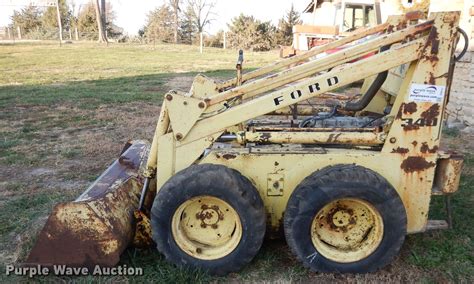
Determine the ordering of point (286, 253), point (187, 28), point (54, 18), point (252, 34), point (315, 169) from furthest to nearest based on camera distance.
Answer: point (187, 28), point (54, 18), point (252, 34), point (286, 253), point (315, 169)

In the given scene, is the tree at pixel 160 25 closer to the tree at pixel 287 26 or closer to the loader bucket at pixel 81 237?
the tree at pixel 287 26

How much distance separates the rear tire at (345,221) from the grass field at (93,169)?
144 mm

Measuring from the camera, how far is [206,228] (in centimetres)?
341

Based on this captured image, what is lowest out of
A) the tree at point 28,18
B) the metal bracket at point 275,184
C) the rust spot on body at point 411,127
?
the metal bracket at point 275,184

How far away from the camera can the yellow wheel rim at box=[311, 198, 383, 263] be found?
129 inches

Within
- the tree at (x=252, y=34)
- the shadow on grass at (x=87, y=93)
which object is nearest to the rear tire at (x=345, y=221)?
the shadow on grass at (x=87, y=93)

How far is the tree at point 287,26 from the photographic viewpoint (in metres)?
41.6

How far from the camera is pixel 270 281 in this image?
3.26m

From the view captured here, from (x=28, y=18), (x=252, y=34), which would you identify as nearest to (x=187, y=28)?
(x=252, y=34)

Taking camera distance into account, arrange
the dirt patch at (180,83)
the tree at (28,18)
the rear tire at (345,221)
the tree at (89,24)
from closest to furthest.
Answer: the rear tire at (345,221), the dirt patch at (180,83), the tree at (89,24), the tree at (28,18)

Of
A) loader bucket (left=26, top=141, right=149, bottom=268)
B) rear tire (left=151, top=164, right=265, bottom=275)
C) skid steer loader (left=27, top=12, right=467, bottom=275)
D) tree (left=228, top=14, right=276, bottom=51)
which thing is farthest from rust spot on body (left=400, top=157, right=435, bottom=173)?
tree (left=228, top=14, right=276, bottom=51)

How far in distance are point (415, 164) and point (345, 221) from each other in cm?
67

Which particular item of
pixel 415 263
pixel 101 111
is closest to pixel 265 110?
pixel 415 263

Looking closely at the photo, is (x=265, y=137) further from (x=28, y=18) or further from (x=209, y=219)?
(x=28, y=18)
